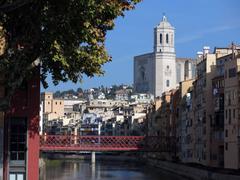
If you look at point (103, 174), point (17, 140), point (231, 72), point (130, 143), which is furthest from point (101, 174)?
point (17, 140)

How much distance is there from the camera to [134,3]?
2412cm

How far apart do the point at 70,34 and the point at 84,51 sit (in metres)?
2.61

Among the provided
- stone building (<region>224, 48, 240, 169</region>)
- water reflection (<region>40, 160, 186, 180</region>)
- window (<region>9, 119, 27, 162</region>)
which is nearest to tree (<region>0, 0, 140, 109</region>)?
window (<region>9, 119, 27, 162</region>)

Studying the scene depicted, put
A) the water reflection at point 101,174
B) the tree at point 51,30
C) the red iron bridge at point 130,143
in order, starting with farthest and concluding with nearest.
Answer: the red iron bridge at point 130,143 < the water reflection at point 101,174 < the tree at point 51,30

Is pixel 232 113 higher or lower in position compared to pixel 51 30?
lower

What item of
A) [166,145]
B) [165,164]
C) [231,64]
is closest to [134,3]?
[231,64]

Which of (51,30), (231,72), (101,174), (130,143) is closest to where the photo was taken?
(51,30)

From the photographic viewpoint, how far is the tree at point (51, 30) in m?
23.2

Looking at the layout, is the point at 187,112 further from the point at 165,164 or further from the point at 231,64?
the point at 231,64

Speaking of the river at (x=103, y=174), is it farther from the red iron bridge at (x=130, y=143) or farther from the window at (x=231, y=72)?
the window at (x=231, y=72)

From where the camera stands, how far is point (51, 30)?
23.9m

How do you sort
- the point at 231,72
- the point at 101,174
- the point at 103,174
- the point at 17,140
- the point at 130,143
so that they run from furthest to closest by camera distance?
1. the point at 130,143
2. the point at 101,174
3. the point at 103,174
4. the point at 231,72
5. the point at 17,140

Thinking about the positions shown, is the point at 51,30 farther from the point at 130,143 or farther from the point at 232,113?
the point at 130,143

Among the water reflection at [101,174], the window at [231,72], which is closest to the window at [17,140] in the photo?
the window at [231,72]
